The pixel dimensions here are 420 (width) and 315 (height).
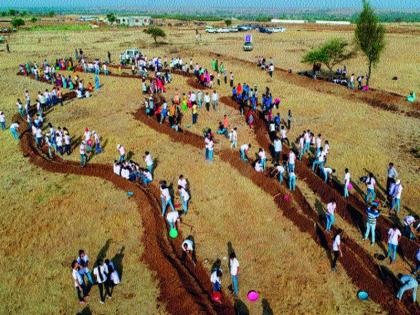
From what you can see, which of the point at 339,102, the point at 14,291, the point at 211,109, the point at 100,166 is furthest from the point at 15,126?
the point at 339,102

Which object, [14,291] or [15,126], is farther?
[15,126]

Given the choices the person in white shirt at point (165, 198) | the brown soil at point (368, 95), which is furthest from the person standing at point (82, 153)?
the brown soil at point (368, 95)

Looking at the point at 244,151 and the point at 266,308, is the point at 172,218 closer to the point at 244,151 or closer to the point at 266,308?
the point at 266,308

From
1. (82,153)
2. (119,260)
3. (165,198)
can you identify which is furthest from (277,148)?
(82,153)

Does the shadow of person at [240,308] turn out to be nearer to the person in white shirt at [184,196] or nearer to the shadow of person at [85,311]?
the shadow of person at [85,311]

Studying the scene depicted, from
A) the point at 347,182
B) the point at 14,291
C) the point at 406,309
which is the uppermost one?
the point at 347,182

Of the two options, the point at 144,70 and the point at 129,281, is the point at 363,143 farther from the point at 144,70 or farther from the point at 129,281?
the point at 144,70
